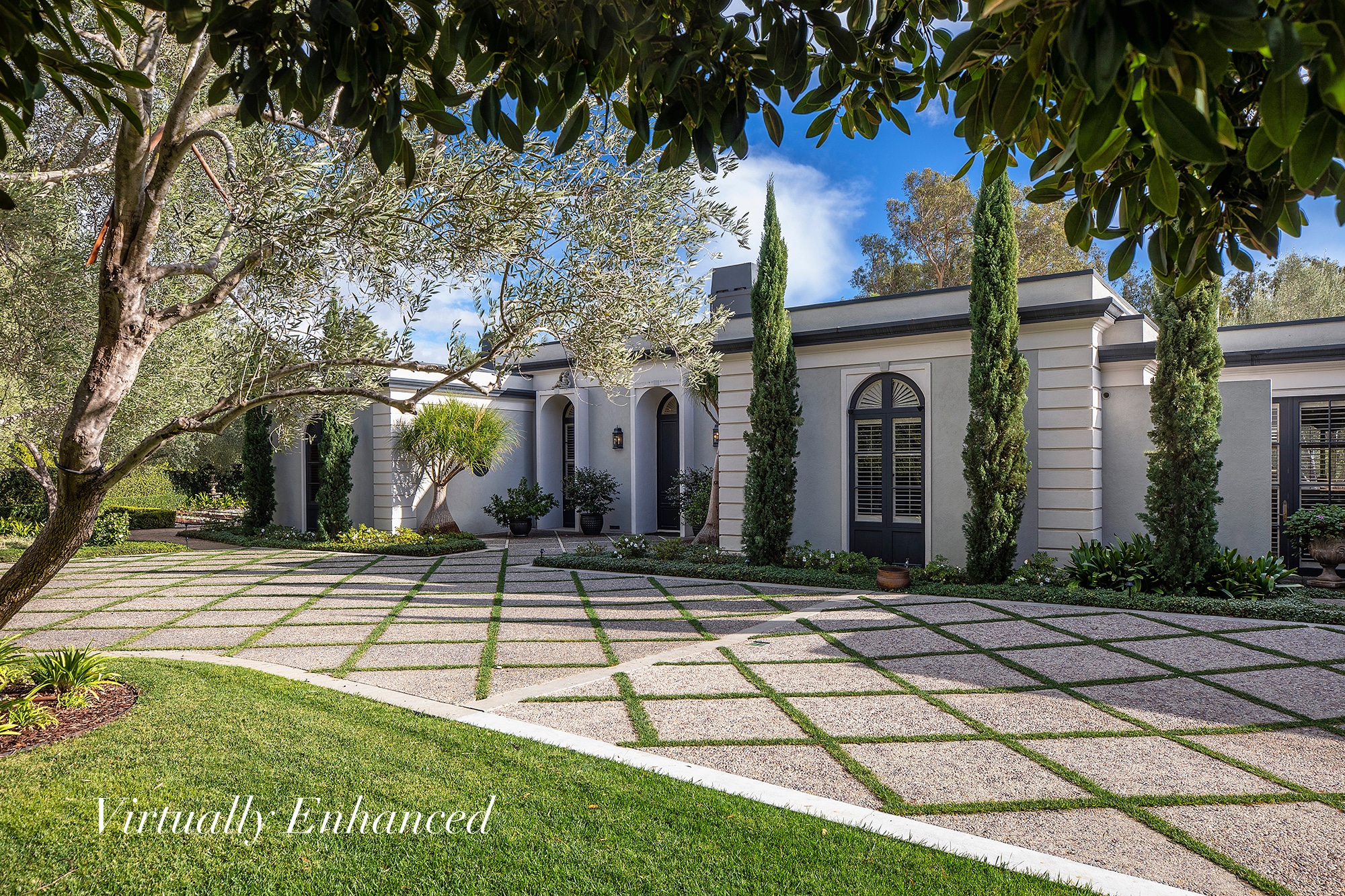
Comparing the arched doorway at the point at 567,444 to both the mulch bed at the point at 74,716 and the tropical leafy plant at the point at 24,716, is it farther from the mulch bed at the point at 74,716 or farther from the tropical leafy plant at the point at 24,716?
the tropical leafy plant at the point at 24,716

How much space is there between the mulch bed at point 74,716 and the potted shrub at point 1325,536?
11518 mm

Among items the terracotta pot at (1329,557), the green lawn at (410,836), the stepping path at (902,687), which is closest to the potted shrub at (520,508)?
the stepping path at (902,687)

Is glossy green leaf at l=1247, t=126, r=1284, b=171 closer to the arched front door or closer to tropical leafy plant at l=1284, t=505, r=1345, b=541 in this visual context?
the arched front door

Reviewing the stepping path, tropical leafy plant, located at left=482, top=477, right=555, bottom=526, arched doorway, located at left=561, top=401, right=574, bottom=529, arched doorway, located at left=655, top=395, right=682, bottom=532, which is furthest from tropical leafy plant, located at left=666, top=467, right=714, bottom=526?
the stepping path

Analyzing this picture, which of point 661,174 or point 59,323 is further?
point 59,323

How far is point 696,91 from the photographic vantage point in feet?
5.75

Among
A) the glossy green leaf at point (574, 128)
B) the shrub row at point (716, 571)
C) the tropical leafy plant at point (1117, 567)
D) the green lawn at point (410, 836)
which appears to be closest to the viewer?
the glossy green leaf at point (574, 128)

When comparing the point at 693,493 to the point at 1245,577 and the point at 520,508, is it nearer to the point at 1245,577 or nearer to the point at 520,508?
the point at 520,508

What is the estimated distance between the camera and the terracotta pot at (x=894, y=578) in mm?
8867

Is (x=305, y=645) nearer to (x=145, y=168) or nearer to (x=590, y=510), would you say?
(x=145, y=168)

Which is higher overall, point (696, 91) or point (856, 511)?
point (696, 91)

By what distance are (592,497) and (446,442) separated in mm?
3241

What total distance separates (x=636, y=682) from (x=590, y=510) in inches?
407

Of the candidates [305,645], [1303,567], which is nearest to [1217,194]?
[305,645]
